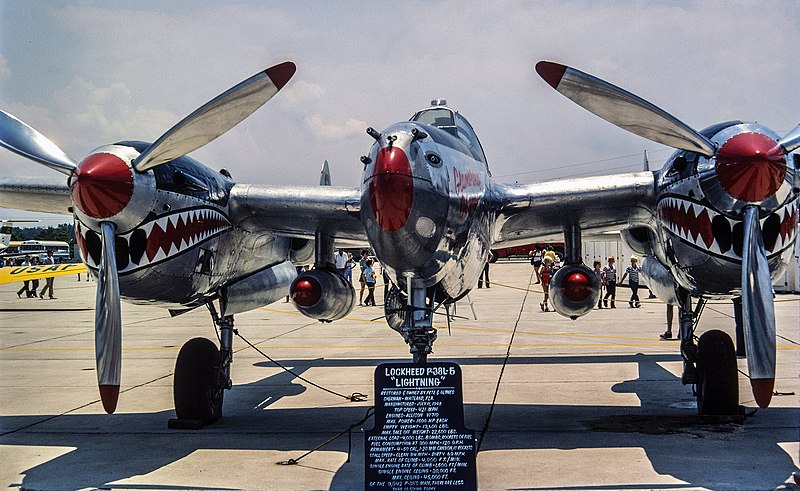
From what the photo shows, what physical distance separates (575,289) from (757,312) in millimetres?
2625

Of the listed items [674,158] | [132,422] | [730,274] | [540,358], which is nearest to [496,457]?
[730,274]

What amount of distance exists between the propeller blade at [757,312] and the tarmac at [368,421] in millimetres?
1004

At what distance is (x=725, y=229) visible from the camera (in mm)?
6613

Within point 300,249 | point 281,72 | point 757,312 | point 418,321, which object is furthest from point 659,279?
point 281,72

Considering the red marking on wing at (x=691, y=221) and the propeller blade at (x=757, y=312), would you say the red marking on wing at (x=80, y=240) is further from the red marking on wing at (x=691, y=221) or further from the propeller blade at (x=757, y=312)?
the propeller blade at (x=757, y=312)

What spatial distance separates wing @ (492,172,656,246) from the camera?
7.88m

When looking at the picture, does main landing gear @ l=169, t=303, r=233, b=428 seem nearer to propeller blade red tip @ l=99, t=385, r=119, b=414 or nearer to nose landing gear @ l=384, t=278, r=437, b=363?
propeller blade red tip @ l=99, t=385, r=119, b=414

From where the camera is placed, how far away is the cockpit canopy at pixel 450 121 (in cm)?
837

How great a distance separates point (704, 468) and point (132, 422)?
6.94 meters

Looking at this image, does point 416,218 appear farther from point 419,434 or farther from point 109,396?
point 109,396

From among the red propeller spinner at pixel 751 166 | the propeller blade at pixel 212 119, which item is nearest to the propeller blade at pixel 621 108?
the red propeller spinner at pixel 751 166

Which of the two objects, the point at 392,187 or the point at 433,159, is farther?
the point at 433,159

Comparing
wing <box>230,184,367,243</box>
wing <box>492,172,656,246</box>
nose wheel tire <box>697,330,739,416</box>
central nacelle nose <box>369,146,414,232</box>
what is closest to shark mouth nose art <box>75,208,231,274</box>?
wing <box>230,184,367,243</box>

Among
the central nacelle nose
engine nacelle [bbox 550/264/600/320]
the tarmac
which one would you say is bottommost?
the tarmac
